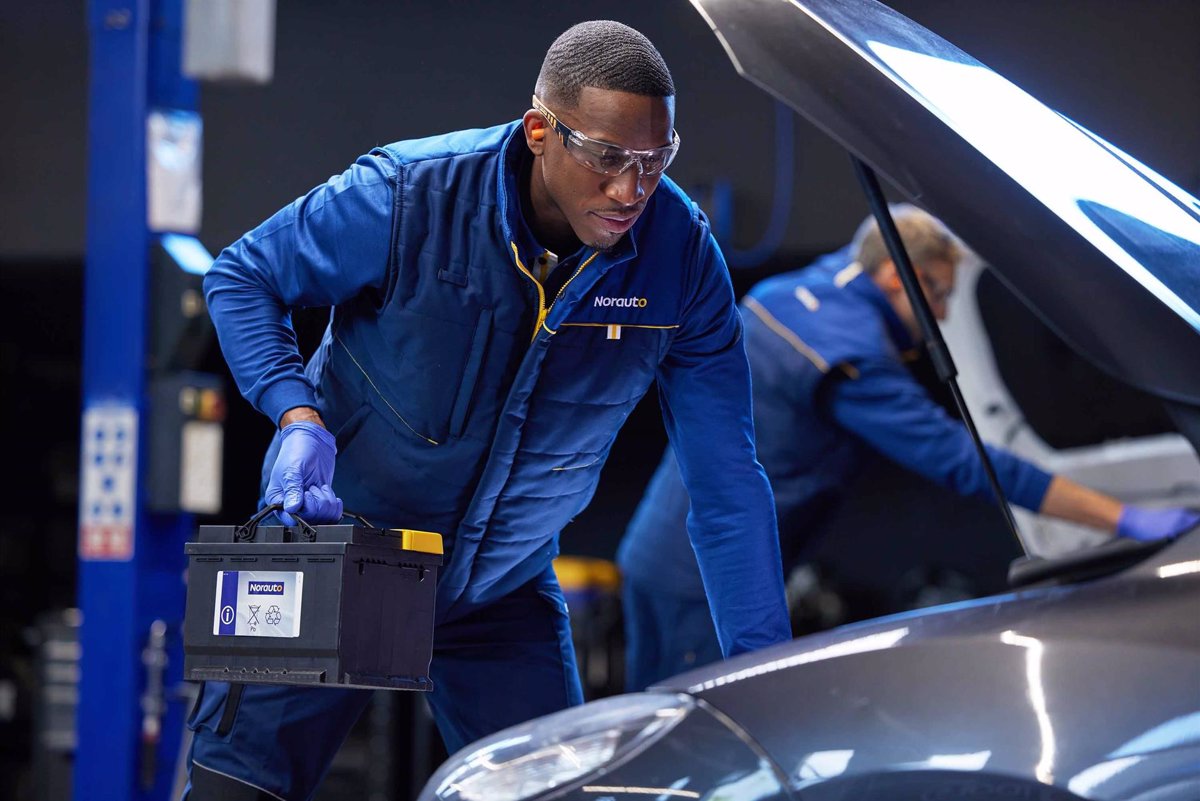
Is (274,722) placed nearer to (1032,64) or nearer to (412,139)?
(412,139)

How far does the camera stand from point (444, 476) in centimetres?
209

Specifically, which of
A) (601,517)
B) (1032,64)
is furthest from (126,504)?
(1032,64)

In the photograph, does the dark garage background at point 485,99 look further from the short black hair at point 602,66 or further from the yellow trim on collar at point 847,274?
the short black hair at point 602,66

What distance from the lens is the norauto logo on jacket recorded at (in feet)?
6.63

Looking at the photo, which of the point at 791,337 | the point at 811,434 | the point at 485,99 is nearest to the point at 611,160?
the point at 485,99

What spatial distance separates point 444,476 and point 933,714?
911 millimetres

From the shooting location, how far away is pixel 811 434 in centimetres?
372

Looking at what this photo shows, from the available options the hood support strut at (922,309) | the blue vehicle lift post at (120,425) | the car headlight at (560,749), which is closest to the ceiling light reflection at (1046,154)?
the hood support strut at (922,309)

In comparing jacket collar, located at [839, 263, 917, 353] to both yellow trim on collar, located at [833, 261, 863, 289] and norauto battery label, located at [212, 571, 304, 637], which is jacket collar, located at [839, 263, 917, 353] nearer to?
yellow trim on collar, located at [833, 261, 863, 289]

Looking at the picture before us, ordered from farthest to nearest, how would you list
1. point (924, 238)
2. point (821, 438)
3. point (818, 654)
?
point (821, 438)
point (924, 238)
point (818, 654)

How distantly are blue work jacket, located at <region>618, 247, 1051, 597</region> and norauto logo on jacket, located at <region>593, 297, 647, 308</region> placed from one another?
63.2 inches

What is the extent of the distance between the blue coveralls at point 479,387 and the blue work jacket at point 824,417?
1405 millimetres

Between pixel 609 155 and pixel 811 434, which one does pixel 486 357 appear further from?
pixel 811 434

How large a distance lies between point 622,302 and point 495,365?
19 cm
